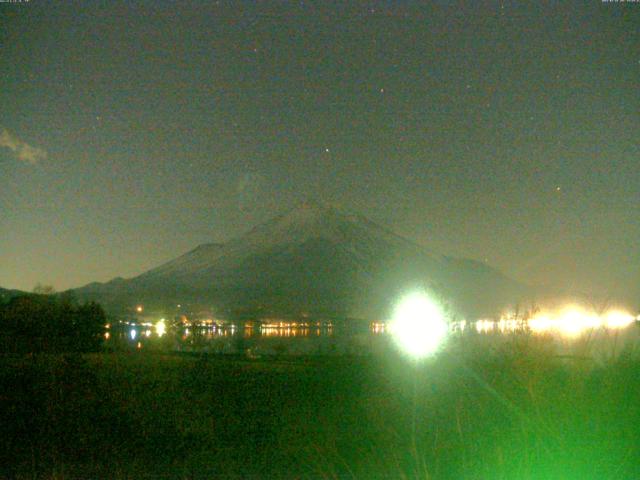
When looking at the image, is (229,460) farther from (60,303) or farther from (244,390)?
(60,303)

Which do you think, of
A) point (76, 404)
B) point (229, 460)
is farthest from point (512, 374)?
point (76, 404)

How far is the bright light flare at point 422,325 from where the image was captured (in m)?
19.9

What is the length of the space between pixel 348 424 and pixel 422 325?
38.6ft

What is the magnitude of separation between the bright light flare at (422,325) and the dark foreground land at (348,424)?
324 centimetres

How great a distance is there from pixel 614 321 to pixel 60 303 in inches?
1049

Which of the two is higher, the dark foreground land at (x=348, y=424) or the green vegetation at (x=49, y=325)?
the green vegetation at (x=49, y=325)

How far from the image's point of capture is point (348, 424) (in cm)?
1265

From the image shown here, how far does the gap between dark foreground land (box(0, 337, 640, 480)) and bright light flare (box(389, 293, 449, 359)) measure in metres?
3.24

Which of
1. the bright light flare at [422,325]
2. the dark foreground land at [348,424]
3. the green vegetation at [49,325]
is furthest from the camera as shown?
the green vegetation at [49,325]

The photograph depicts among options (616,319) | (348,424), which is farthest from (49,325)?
(616,319)

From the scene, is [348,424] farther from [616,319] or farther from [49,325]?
[49,325]

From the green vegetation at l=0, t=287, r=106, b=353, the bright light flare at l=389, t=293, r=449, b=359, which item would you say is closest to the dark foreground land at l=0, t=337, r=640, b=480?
the bright light flare at l=389, t=293, r=449, b=359

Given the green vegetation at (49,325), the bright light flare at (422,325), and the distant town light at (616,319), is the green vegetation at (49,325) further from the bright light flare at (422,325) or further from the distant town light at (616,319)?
the distant town light at (616,319)

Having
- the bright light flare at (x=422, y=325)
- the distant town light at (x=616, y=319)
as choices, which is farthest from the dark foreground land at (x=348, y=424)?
the bright light flare at (x=422, y=325)
